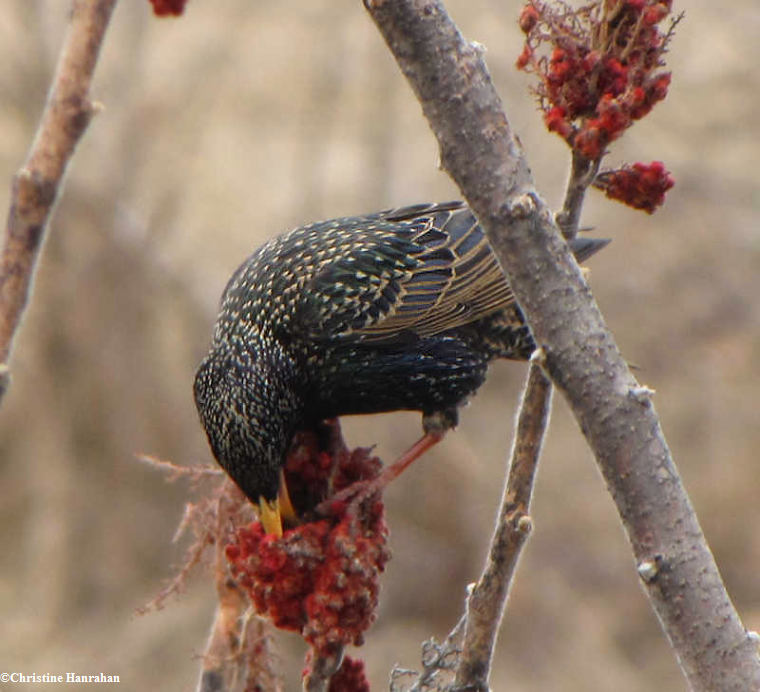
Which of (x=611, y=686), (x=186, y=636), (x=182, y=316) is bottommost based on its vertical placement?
(x=611, y=686)

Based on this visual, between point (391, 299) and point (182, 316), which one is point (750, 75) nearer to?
point (182, 316)

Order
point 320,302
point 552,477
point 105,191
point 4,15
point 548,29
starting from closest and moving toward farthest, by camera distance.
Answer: point 548,29 → point 320,302 → point 105,191 → point 552,477 → point 4,15

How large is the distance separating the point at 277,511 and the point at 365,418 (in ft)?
17.3

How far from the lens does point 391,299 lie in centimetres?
313

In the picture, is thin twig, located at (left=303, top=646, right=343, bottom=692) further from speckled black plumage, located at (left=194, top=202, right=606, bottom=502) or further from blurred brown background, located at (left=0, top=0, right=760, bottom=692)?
blurred brown background, located at (left=0, top=0, right=760, bottom=692)

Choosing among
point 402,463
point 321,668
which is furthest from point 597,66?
point 402,463

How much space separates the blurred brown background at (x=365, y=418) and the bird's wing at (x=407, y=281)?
13.0 feet

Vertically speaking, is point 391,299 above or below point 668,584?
above

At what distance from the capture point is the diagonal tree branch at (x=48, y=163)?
2.05 m

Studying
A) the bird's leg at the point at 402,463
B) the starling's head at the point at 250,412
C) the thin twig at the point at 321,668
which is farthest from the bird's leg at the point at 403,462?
the thin twig at the point at 321,668

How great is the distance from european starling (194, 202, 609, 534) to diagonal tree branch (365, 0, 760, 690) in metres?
1.26

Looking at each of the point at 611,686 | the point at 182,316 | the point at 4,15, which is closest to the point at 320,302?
the point at 182,316

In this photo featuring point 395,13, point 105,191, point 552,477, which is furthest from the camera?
point 552,477

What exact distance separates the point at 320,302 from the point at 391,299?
200mm
